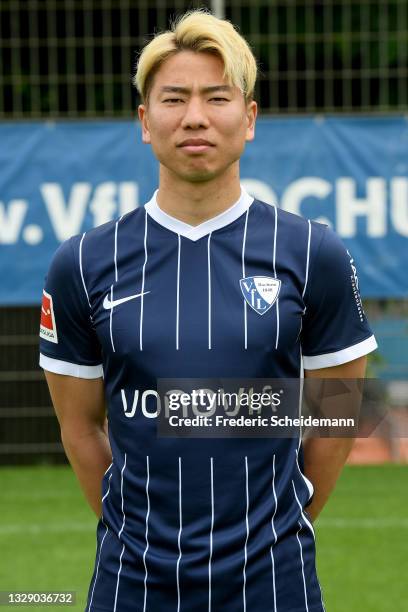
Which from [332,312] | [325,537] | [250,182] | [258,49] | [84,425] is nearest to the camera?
[332,312]

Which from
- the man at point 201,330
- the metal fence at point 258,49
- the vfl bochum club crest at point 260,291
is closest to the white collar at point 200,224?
the man at point 201,330

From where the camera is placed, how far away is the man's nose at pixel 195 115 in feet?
7.40

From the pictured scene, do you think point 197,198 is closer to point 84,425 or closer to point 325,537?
point 84,425

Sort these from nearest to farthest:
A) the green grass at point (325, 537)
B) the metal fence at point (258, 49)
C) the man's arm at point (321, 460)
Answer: the man's arm at point (321, 460) → the green grass at point (325, 537) → the metal fence at point (258, 49)

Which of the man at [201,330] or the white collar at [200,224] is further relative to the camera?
the white collar at [200,224]

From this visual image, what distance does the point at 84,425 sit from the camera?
257cm

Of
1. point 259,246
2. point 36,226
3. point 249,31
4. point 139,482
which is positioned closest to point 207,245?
point 259,246

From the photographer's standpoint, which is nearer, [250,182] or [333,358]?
[333,358]

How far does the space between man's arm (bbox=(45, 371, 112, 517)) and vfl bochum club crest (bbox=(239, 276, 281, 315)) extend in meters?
0.38

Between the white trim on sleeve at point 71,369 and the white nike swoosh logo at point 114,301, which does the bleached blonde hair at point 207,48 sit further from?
the white trim on sleeve at point 71,369

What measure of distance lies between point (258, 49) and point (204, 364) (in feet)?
22.3

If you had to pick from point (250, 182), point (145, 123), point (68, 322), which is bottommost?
point (250, 182)

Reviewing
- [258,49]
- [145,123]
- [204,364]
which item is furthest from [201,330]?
[258,49]

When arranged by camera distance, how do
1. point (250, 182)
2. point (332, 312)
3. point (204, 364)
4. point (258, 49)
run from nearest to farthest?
1. point (204, 364)
2. point (332, 312)
3. point (250, 182)
4. point (258, 49)
